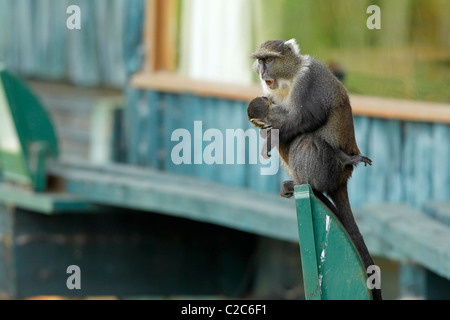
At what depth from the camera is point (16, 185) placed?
901 centimetres

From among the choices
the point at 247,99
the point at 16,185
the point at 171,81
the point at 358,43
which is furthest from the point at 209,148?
the point at 16,185

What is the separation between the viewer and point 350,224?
14.3 feet

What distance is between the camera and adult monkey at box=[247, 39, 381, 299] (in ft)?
15.3

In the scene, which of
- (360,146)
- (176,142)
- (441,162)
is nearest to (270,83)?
(441,162)

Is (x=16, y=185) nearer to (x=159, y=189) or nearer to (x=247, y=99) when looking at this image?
(x=159, y=189)

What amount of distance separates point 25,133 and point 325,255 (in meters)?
5.59

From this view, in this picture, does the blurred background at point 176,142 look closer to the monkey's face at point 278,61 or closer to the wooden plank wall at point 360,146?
the wooden plank wall at point 360,146

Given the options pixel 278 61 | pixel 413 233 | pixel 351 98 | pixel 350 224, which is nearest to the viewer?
pixel 350 224

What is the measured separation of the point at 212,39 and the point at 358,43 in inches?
63.5

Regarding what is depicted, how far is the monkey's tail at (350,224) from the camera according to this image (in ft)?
13.4

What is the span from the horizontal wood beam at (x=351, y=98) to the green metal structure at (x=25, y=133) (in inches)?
45.2

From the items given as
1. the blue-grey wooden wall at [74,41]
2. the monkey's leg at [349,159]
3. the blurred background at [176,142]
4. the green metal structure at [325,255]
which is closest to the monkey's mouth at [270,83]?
the monkey's leg at [349,159]

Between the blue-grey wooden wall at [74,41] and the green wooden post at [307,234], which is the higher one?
the blue-grey wooden wall at [74,41]

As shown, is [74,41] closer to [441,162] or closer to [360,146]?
[360,146]
